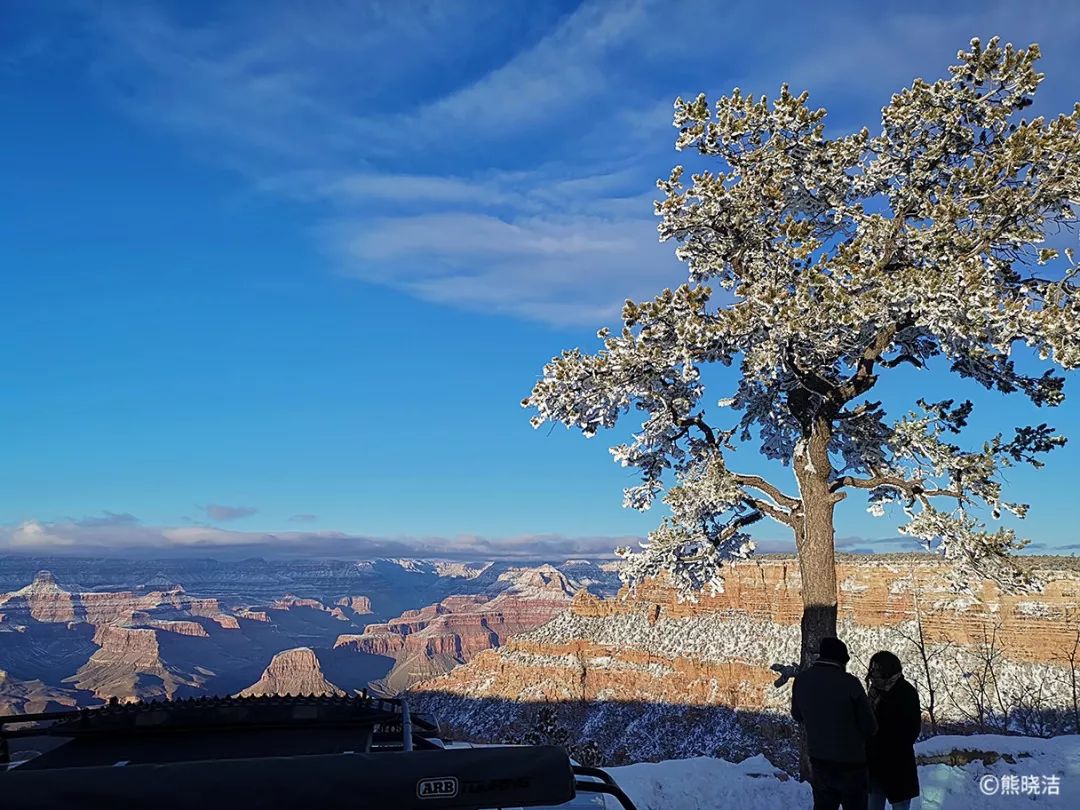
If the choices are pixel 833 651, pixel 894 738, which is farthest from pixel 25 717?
pixel 894 738

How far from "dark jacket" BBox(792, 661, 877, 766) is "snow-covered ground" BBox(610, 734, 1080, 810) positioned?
341 centimetres

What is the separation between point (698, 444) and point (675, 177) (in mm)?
4634

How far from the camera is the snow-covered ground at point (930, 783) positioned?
10859 mm

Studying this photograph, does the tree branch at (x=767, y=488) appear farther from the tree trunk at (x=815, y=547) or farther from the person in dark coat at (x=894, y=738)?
the person in dark coat at (x=894, y=738)

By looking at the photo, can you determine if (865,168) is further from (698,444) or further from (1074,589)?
(1074,589)

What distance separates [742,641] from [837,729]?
111 m

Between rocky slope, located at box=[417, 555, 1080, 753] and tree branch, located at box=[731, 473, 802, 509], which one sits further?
rocky slope, located at box=[417, 555, 1080, 753]

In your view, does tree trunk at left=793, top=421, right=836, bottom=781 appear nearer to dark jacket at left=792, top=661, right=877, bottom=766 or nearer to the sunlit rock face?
dark jacket at left=792, top=661, right=877, bottom=766

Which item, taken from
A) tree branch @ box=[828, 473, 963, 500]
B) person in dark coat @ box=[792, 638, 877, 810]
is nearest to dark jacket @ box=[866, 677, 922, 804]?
person in dark coat @ box=[792, 638, 877, 810]

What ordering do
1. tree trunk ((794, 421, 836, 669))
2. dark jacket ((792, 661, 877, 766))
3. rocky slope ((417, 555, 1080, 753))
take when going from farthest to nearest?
1. rocky slope ((417, 555, 1080, 753))
2. tree trunk ((794, 421, 836, 669))
3. dark jacket ((792, 661, 877, 766))

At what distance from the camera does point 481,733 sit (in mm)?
94250

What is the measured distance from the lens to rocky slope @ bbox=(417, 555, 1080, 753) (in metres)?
79.3

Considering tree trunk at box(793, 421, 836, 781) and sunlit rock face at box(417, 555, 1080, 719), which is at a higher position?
tree trunk at box(793, 421, 836, 781)

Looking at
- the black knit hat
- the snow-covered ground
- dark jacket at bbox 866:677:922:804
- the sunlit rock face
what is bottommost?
the sunlit rock face
